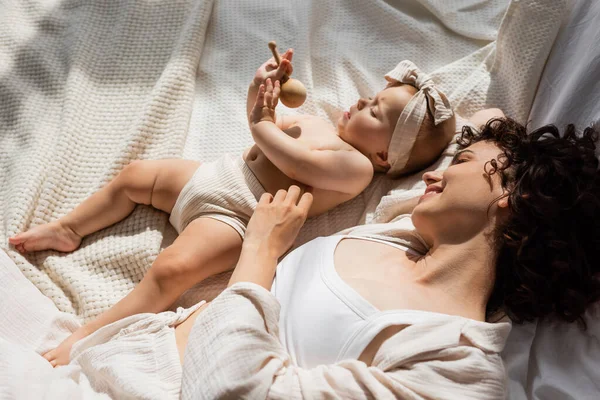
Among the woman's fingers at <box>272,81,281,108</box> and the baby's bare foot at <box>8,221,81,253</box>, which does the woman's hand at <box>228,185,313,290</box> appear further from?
the baby's bare foot at <box>8,221,81,253</box>

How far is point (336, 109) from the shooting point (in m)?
1.63

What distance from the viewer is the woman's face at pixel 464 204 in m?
1.07

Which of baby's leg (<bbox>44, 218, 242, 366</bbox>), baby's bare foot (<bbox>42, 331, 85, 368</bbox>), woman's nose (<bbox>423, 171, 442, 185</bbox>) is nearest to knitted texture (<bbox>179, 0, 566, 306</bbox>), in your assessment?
woman's nose (<bbox>423, 171, 442, 185</bbox>)

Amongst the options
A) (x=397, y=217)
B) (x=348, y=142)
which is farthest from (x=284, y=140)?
(x=397, y=217)

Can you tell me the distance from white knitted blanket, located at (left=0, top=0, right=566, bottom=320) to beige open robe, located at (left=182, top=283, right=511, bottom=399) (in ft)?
1.21

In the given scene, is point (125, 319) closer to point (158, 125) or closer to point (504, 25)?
point (158, 125)

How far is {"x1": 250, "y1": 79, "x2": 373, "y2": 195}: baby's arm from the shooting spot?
134 centimetres

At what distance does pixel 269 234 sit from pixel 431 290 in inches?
13.8

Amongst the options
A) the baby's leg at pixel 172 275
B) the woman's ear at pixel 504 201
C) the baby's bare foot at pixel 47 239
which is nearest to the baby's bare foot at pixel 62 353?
the baby's leg at pixel 172 275

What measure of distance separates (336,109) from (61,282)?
2.82ft

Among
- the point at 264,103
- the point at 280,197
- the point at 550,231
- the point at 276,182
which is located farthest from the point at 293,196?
the point at 550,231

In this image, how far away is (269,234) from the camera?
119 centimetres

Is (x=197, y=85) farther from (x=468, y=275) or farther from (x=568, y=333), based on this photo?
(x=568, y=333)

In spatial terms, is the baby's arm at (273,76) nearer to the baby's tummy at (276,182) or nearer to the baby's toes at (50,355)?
the baby's tummy at (276,182)
